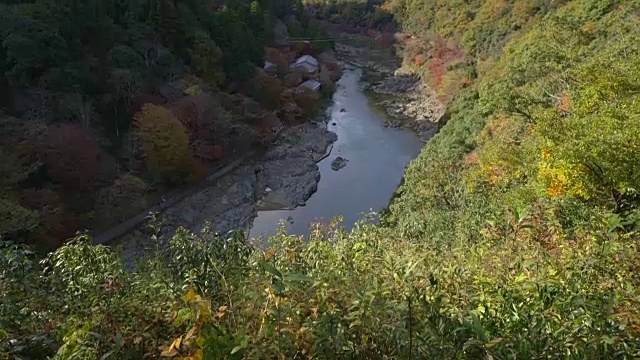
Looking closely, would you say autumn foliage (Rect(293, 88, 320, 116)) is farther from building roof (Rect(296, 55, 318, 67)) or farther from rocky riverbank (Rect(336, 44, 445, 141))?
building roof (Rect(296, 55, 318, 67))

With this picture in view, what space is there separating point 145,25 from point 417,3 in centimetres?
3464

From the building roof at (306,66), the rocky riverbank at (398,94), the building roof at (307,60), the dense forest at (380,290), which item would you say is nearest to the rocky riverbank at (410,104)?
the rocky riverbank at (398,94)

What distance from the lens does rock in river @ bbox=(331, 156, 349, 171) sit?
24.8m

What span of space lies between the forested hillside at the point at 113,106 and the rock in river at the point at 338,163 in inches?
148

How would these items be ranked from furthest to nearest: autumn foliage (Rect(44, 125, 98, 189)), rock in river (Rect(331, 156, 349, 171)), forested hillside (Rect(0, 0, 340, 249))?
rock in river (Rect(331, 156, 349, 171)), autumn foliage (Rect(44, 125, 98, 189)), forested hillside (Rect(0, 0, 340, 249))

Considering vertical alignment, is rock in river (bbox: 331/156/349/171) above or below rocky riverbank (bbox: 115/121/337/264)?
below

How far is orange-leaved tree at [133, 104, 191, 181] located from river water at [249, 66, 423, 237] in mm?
4130

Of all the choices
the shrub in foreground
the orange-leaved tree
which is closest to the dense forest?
the shrub in foreground

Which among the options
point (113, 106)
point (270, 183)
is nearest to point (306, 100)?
point (270, 183)

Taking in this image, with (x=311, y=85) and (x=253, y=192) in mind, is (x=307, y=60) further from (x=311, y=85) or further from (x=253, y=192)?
(x=253, y=192)

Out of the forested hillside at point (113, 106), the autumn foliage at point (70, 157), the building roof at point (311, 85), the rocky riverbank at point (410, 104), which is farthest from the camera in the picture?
the building roof at point (311, 85)

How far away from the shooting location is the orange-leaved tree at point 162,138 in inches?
742

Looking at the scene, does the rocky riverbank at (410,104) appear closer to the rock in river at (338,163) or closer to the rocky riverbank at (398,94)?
the rocky riverbank at (398,94)

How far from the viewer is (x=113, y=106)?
68.0ft
